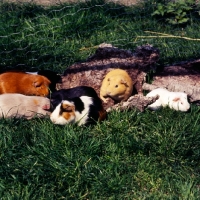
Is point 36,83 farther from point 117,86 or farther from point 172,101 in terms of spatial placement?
point 172,101

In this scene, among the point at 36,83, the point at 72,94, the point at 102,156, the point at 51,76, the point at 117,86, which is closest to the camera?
the point at 102,156

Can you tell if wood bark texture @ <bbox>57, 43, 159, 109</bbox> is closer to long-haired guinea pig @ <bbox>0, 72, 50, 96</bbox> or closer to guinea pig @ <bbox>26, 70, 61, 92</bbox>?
guinea pig @ <bbox>26, 70, 61, 92</bbox>

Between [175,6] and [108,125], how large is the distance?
2.51m

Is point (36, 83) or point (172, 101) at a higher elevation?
point (36, 83)

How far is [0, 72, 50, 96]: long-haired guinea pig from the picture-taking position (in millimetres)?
4090

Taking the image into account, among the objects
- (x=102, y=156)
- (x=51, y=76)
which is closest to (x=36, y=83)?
(x=51, y=76)

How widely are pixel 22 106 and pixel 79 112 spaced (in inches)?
18.6

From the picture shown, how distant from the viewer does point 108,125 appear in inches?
147

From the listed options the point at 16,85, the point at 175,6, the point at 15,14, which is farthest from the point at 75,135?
the point at 175,6

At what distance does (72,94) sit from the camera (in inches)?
158

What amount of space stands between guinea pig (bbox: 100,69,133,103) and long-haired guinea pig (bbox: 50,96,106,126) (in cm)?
19

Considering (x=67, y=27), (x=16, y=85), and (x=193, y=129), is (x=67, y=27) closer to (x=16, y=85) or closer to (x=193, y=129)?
(x=16, y=85)

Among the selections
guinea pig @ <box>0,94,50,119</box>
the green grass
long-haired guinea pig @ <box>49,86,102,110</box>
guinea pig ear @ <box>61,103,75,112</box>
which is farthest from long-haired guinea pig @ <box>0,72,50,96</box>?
guinea pig ear @ <box>61,103,75,112</box>

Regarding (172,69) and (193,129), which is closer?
(193,129)
